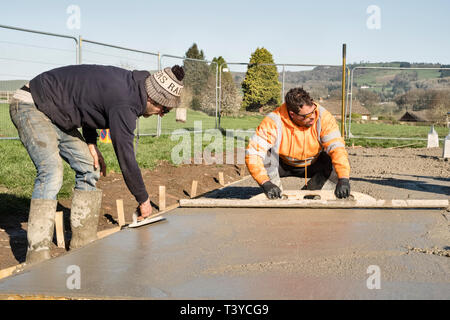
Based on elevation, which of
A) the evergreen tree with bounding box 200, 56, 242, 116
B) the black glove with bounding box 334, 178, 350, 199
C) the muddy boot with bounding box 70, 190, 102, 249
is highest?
the evergreen tree with bounding box 200, 56, 242, 116

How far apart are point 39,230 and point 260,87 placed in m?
12.5

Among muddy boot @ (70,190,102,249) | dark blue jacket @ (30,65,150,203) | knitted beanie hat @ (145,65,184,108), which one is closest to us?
dark blue jacket @ (30,65,150,203)

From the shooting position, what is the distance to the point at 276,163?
4.81 meters

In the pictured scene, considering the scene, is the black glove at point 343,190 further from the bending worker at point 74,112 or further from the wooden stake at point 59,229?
the wooden stake at point 59,229

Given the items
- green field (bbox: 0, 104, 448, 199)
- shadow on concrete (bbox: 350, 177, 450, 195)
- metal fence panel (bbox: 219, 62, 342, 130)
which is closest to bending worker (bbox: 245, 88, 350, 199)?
shadow on concrete (bbox: 350, 177, 450, 195)

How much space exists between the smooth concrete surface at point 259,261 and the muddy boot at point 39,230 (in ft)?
1.38

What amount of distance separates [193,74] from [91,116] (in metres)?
11.3

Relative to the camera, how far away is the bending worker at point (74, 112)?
9.83 feet

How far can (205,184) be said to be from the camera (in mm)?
6844

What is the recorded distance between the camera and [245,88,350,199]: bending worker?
4156 mm

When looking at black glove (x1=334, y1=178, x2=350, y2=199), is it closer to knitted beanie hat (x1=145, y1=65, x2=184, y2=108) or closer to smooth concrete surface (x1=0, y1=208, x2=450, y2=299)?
smooth concrete surface (x1=0, y1=208, x2=450, y2=299)

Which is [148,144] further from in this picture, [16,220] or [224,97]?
[16,220]

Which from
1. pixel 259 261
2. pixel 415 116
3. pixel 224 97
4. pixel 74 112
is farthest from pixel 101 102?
pixel 415 116
